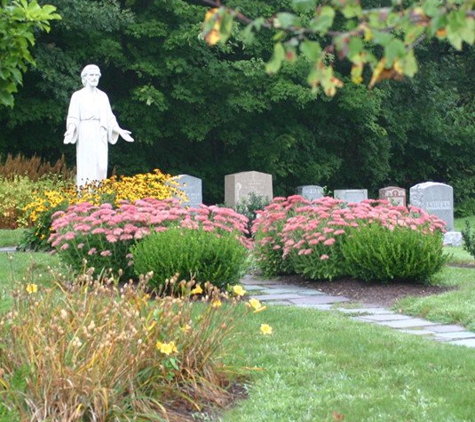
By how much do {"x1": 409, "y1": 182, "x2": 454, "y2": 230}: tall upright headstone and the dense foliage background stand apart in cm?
654

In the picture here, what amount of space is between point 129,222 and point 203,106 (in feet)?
52.1

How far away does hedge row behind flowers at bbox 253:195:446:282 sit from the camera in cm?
994

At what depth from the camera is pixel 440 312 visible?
26.5 feet

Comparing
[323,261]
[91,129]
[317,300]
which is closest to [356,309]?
[317,300]

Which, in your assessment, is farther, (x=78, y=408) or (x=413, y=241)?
(x=413, y=241)

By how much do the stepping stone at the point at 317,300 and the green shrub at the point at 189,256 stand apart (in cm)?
70

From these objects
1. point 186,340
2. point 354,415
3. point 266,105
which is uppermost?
point 266,105

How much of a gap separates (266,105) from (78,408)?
71.3ft

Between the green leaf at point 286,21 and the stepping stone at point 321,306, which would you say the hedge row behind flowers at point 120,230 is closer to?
the stepping stone at point 321,306

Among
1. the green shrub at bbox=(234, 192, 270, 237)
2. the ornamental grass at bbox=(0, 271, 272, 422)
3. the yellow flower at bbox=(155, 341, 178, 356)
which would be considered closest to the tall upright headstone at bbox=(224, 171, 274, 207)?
the green shrub at bbox=(234, 192, 270, 237)

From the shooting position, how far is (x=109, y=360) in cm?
Answer: 456

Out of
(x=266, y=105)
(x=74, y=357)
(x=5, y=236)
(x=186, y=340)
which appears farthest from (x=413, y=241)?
(x=266, y=105)

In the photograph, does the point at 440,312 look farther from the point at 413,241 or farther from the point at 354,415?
the point at 354,415

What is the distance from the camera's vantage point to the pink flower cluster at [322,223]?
34.3ft
